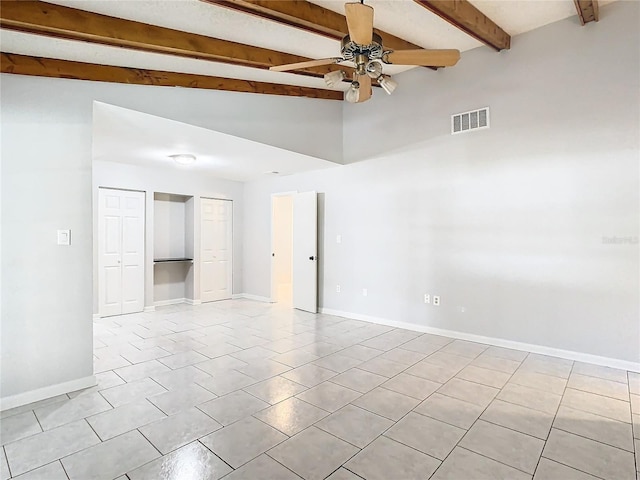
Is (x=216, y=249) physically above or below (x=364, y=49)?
below

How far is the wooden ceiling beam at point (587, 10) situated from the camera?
3.11 m

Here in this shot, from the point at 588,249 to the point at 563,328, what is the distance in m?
0.86

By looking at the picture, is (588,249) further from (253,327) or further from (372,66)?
(253,327)

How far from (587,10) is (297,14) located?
8.95ft

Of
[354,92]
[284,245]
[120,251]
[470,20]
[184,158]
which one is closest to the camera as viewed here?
[354,92]

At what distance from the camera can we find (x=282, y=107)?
468cm

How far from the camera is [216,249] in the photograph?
23.4ft

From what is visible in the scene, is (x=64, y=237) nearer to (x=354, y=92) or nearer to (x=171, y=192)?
(x=354, y=92)

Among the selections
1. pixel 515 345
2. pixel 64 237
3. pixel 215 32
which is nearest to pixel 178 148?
pixel 215 32

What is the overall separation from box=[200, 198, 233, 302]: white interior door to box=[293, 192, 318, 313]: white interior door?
1797 mm

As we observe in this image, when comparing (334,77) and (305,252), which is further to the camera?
(305,252)

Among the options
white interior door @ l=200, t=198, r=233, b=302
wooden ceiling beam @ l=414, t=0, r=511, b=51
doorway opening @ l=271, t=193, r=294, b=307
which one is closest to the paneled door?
white interior door @ l=200, t=198, r=233, b=302

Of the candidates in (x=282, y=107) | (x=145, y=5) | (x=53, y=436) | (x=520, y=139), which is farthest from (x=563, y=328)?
(x=145, y=5)

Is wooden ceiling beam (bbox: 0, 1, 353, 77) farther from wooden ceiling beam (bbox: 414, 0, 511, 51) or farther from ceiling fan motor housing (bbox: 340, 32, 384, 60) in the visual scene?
wooden ceiling beam (bbox: 414, 0, 511, 51)
